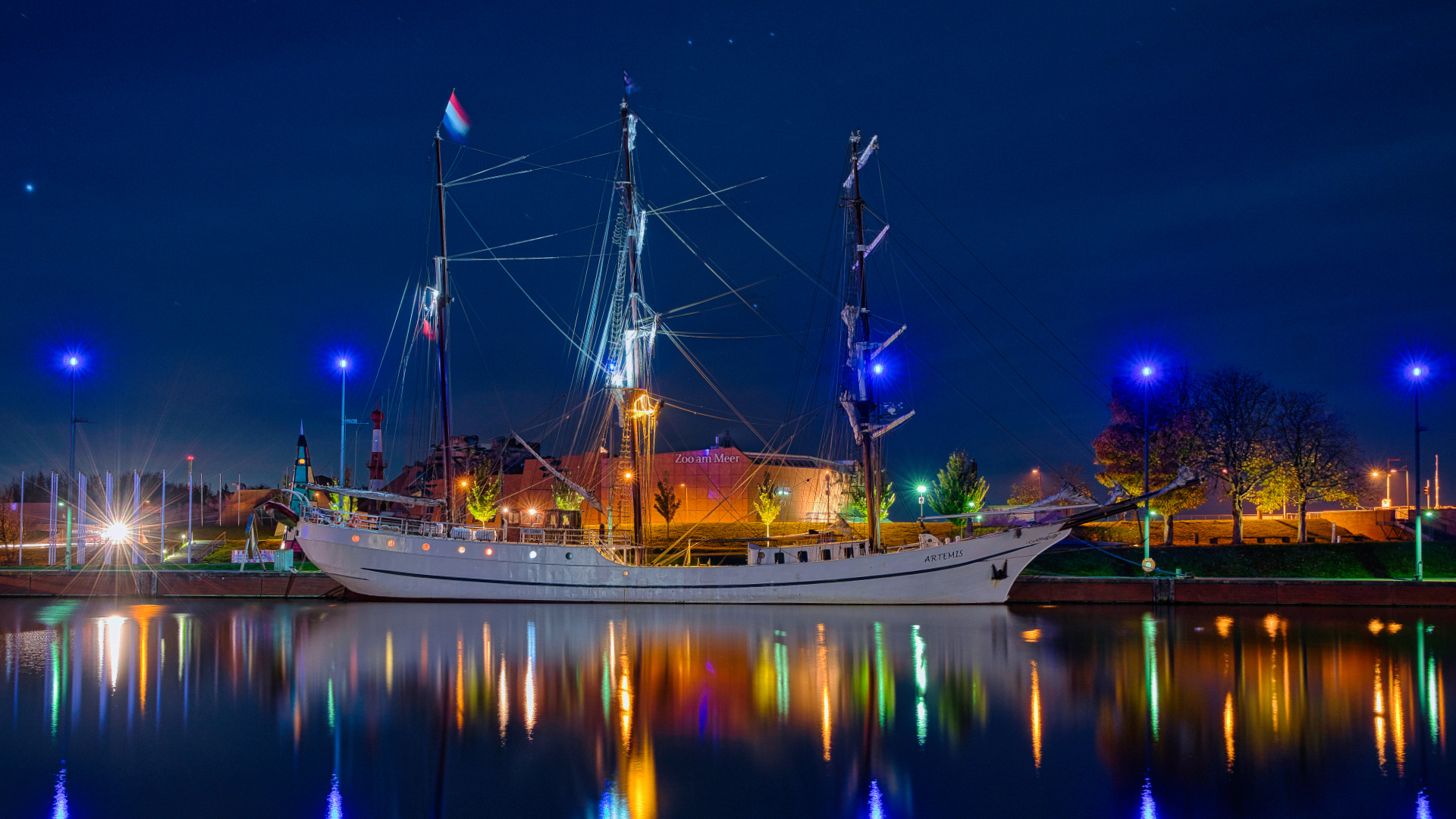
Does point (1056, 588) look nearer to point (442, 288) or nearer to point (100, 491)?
point (442, 288)

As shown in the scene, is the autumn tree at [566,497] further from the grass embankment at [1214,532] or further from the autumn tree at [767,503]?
the grass embankment at [1214,532]

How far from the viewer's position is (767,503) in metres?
Answer: 67.2

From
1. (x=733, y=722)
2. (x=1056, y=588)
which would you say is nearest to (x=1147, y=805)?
(x=733, y=722)

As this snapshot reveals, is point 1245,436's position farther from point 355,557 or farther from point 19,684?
point 19,684

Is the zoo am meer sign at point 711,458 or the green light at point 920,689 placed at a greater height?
the zoo am meer sign at point 711,458

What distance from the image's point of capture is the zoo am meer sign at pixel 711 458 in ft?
251

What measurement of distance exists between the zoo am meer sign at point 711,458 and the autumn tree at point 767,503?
3.84 metres

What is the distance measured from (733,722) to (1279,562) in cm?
3721

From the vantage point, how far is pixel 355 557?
152ft

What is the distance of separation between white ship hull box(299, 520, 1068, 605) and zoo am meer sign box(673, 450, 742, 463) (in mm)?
31521

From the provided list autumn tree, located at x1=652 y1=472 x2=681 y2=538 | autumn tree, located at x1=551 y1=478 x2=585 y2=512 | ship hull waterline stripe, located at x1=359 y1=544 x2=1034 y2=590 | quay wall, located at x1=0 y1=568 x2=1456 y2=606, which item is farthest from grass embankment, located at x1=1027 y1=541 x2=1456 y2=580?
autumn tree, located at x1=551 y1=478 x2=585 y2=512

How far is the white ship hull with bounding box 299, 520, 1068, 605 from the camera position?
41.6 metres

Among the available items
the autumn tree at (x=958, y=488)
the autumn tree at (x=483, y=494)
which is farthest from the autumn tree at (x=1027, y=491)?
the autumn tree at (x=483, y=494)

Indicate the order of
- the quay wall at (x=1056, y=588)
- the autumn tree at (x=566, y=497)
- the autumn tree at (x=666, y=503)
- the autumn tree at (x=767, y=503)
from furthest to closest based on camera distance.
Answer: the autumn tree at (x=566, y=497) → the autumn tree at (x=666, y=503) → the autumn tree at (x=767, y=503) → the quay wall at (x=1056, y=588)
